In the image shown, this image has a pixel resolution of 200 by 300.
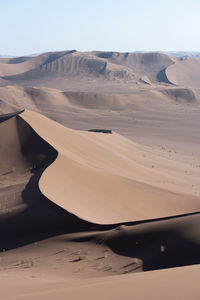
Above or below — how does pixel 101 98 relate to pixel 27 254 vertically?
below

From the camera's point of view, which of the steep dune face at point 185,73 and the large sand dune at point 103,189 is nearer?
the large sand dune at point 103,189

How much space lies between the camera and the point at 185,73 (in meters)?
97.8

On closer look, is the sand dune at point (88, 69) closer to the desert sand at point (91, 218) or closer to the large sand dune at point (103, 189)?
the desert sand at point (91, 218)

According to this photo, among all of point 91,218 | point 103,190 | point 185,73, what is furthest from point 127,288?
point 185,73

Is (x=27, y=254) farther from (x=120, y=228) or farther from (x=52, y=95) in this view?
(x=52, y=95)

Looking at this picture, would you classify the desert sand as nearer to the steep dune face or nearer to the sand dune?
the sand dune

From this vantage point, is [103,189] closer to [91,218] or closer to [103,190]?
[103,190]

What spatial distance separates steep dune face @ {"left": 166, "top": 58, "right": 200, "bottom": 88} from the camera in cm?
9138

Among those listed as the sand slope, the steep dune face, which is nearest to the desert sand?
the sand slope

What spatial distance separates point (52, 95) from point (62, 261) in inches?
1846

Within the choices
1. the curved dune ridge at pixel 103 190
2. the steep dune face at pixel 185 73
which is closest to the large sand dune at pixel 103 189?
the curved dune ridge at pixel 103 190

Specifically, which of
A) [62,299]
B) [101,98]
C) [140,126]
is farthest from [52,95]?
[62,299]

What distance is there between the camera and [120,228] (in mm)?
8273

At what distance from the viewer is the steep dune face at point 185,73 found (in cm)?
9138
